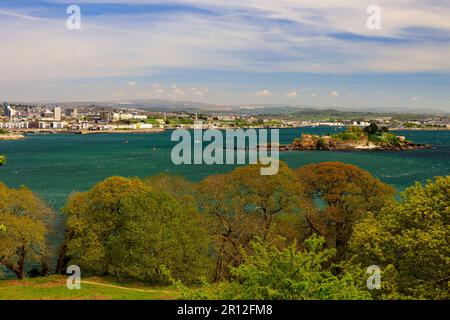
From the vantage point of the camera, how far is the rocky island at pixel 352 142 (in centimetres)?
10331

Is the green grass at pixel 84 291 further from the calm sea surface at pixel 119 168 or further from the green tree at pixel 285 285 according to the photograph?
the calm sea surface at pixel 119 168

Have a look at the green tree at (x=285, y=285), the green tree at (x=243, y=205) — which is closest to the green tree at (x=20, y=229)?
the green tree at (x=243, y=205)

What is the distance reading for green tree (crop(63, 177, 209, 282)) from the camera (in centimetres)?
2036

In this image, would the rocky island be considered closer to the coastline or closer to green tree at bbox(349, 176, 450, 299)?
the coastline

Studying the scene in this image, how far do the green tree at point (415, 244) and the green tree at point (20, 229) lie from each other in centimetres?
1489

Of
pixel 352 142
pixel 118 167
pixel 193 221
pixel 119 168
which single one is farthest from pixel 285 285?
pixel 352 142

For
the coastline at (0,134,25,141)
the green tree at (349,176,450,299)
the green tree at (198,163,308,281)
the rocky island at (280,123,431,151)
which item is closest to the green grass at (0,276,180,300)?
the green tree at (198,163,308,281)

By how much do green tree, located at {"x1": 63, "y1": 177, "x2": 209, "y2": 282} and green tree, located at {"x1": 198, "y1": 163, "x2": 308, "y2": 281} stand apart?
139cm

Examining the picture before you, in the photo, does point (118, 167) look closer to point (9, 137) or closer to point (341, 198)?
point (341, 198)

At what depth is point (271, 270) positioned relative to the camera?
422 inches

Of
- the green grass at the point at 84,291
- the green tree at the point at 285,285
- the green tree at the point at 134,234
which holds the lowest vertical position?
the green grass at the point at 84,291
